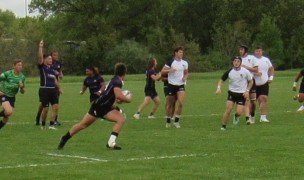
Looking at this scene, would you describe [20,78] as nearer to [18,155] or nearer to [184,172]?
[18,155]

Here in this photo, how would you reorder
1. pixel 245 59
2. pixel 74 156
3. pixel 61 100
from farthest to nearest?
pixel 61 100, pixel 245 59, pixel 74 156

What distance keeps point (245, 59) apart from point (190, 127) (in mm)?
2905

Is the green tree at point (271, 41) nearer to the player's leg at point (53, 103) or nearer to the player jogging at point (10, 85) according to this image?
the player's leg at point (53, 103)

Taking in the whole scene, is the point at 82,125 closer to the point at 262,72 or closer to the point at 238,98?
the point at 238,98

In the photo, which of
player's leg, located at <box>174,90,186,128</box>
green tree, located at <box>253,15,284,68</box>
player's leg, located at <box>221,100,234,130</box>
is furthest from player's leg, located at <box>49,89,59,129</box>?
green tree, located at <box>253,15,284,68</box>

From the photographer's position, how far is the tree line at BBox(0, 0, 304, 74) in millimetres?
80500

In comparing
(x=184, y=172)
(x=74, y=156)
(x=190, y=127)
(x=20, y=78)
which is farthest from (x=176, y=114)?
(x=184, y=172)

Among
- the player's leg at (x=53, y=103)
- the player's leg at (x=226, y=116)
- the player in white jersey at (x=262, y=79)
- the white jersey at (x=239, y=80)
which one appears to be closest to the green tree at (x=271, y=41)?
the player in white jersey at (x=262, y=79)

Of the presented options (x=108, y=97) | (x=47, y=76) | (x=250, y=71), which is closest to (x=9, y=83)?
(x=47, y=76)

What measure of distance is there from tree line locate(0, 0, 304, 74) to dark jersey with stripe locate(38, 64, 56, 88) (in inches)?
2279

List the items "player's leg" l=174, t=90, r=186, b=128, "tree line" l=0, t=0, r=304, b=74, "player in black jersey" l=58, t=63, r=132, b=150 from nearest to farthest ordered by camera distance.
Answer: "player in black jersey" l=58, t=63, r=132, b=150 < "player's leg" l=174, t=90, r=186, b=128 < "tree line" l=0, t=0, r=304, b=74

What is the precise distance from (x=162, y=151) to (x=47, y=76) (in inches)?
261

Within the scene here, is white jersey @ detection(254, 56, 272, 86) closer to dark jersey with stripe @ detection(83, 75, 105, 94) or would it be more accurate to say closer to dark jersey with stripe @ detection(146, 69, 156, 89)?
dark jersey with stripe @ detection(146, 69, 156, 89)

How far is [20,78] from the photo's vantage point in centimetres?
1859
